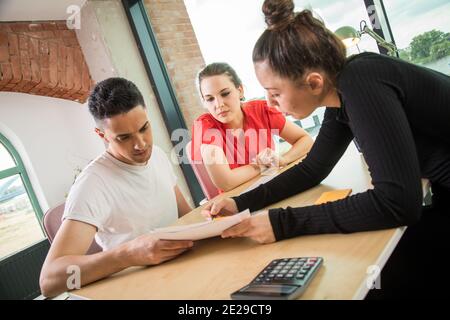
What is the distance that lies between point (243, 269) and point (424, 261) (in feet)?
1.94

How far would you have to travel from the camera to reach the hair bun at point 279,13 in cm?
94

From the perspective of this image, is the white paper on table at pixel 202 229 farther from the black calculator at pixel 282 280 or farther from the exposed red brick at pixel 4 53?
the exposed red brick at pixel 4 53

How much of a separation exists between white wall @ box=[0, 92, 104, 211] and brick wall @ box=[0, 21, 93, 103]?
20 cm

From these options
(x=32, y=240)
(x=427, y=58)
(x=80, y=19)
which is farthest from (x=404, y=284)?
(x=32, y=240)

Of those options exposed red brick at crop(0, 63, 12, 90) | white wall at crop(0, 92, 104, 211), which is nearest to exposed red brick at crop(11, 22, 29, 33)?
exposed red brick at crop(0, 63, 12, 90)

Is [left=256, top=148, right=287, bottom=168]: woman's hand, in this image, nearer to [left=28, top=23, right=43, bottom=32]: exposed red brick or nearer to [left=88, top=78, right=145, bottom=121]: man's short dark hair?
[left=88, top=78, right=145, bottom=121]: man's short dark hair

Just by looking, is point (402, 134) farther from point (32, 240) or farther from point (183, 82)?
point (32, 240)

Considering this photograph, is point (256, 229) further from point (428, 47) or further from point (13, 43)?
point (13, 43)

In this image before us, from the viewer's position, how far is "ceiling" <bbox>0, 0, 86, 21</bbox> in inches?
119

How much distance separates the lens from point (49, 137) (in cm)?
398

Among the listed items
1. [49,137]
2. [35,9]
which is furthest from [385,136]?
[49,137]
